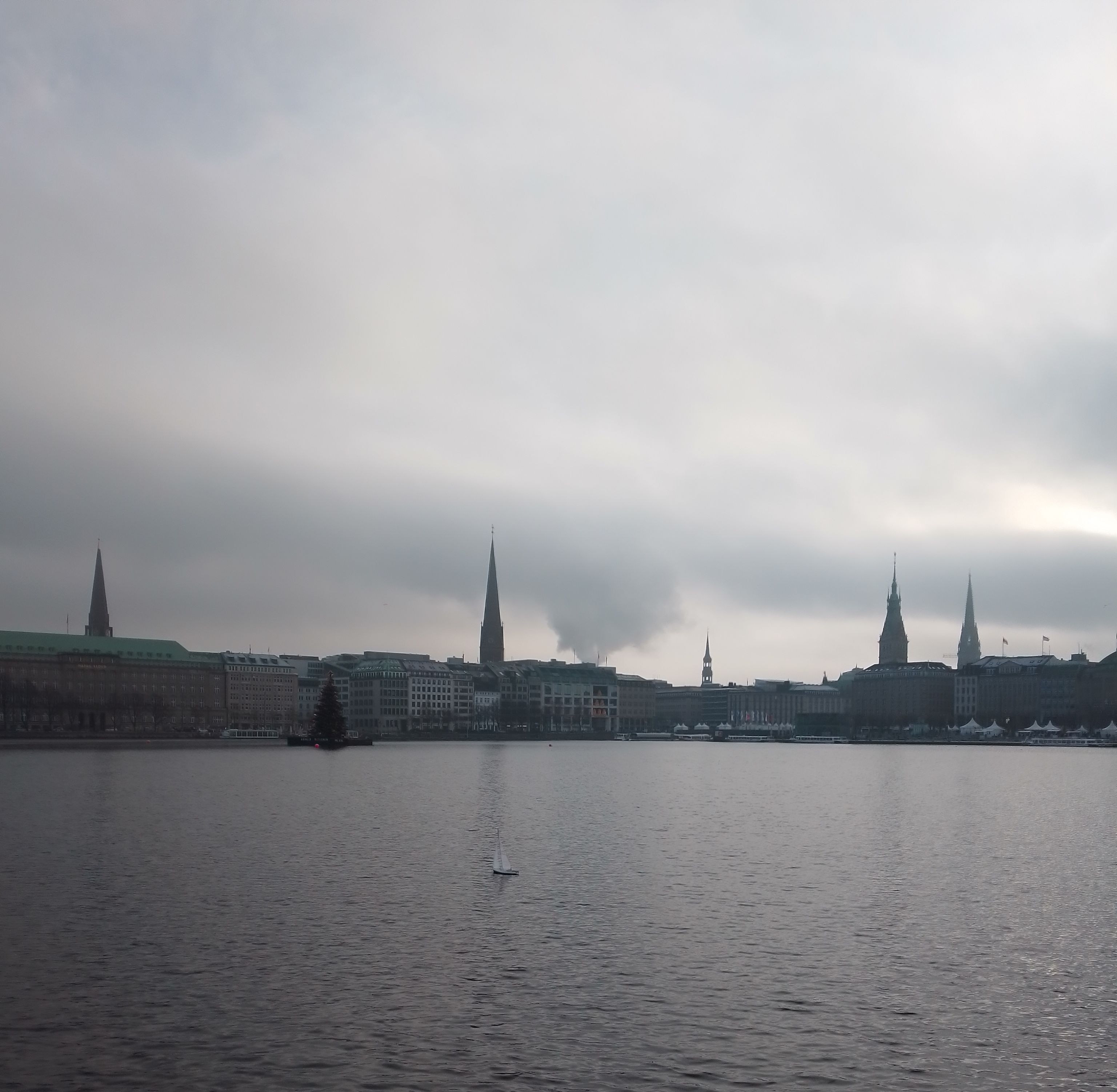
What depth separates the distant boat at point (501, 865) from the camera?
36.8m

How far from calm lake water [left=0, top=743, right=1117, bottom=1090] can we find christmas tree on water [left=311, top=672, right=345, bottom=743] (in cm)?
10100

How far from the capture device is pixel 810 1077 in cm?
1864

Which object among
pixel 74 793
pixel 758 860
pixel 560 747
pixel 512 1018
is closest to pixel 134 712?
pixel 560 747

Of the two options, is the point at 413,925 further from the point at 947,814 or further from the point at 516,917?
the point at 947,814

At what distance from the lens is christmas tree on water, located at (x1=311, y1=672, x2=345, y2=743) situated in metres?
157

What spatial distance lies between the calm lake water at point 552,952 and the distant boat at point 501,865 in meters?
0.33

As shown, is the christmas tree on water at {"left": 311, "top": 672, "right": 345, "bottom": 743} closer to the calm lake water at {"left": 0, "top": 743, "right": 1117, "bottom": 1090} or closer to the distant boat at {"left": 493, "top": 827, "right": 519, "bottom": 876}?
the calm lake water at {"left": 0, "top": 743, "right": 1117, "bottom": 1090}

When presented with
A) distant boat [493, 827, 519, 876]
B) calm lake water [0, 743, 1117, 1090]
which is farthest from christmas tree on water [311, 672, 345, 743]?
distant boat [493, 827, 519, 876]

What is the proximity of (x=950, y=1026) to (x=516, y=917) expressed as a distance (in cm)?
1169

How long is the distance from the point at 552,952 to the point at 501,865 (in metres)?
10.4

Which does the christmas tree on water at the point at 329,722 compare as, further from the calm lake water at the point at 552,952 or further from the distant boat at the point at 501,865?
the distant boat at the point at 501,865

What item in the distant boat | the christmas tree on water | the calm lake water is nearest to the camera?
the calm lake water

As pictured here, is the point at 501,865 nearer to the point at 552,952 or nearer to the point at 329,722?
the point at 552,952

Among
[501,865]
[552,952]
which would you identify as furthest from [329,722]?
[552,952]
